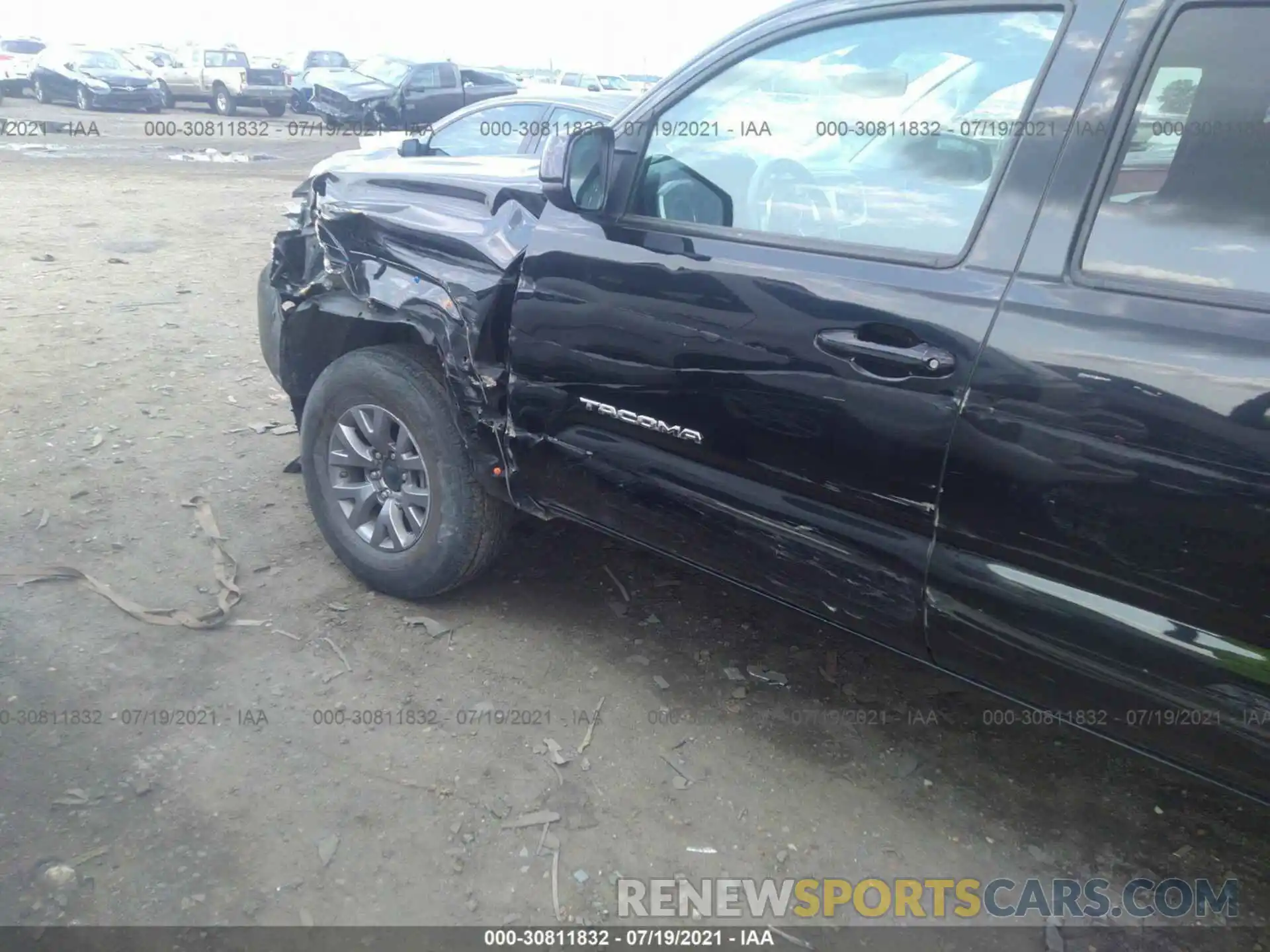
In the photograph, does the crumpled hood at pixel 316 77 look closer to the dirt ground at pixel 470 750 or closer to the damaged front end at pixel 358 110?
the damaged front end at pixel 358 110

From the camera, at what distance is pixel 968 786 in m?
2.68

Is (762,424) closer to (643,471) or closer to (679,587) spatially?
(643,471)

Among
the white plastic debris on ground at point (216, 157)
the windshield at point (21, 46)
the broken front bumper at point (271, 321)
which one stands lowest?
the white plastic debris on ground at point (216, 157)

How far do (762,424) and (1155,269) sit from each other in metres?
0.88

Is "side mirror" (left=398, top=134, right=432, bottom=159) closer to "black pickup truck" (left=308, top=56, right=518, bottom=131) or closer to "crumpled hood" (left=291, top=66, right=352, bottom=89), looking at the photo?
"black pickup truck" (left=308, top=56, right=518, bottom=131)

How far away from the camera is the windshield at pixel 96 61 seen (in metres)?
22.1

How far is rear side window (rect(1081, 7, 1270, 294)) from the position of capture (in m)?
1.78

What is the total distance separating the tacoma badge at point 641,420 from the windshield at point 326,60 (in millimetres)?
26409

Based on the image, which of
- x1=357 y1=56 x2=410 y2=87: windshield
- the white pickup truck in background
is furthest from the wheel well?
the white pickup truck in background

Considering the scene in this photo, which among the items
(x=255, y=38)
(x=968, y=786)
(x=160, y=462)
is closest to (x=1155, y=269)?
(x=968, y=786)

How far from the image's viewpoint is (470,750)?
272 centimetres

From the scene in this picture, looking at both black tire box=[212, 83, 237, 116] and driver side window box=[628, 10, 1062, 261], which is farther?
black tire box=[212, 83, 237, 116]

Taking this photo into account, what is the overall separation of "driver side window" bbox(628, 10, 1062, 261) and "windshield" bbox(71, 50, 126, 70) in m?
24.5

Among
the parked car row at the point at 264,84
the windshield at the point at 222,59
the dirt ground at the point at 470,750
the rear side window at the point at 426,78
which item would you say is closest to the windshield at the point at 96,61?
the parked car row at the point at 264,84
